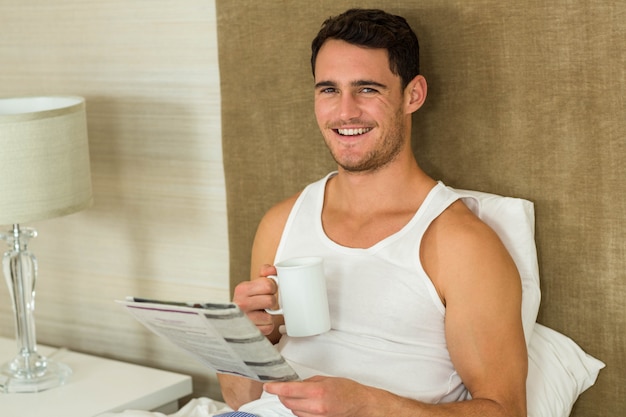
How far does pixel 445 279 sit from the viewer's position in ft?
5.35

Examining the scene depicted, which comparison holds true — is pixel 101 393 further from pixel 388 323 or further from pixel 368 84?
pixel 368 84

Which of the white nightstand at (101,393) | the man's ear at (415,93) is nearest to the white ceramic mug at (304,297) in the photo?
the man's ear at (415,93)

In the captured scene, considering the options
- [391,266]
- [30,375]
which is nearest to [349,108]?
[391,266]

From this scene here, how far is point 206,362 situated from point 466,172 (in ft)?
2.05

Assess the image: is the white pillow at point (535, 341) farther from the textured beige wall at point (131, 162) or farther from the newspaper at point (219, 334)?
the textured beige wall at point (131, 162)

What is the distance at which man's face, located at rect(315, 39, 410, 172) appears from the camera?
1723 millimetres

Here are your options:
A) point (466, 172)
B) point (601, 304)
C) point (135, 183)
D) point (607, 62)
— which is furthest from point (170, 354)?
point (607, 62)

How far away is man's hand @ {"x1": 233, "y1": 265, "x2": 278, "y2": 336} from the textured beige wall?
678 mm

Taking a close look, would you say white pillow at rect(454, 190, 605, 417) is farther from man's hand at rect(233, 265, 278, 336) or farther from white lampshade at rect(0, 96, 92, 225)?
white lampshade at rect(0, 96, 92, 225)

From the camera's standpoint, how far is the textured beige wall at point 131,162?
228 centimetres

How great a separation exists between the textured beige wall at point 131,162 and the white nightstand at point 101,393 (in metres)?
0.19

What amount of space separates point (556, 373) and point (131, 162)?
1.22 m

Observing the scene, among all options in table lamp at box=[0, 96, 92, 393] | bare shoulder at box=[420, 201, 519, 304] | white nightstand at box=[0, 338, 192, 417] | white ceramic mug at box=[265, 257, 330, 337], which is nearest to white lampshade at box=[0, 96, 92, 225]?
table lamp at box=[0, 96, 92, 393]

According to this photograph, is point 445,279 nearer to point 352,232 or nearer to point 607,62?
point 352,232
